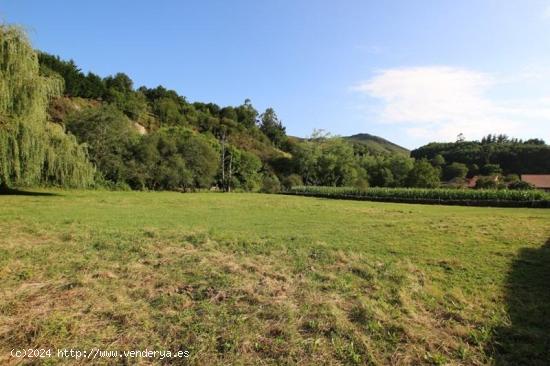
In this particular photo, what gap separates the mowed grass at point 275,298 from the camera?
373 centimetres

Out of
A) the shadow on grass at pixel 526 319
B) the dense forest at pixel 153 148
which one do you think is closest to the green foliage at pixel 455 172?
the dense forest at pixel 153 148

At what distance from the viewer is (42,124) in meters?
17.6

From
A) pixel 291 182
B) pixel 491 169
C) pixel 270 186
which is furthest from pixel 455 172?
pixel 270 186

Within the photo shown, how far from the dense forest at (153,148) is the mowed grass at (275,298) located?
31.4 feet

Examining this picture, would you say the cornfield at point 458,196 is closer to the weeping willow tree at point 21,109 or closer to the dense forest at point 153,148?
the dense forest at point 153,148

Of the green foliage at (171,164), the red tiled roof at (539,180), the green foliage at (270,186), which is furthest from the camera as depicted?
the red tiled roof at (539,180)

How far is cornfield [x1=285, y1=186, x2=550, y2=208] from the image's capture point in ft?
90.1

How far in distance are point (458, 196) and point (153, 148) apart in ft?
105

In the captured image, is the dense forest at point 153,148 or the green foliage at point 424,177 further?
the green foliage at point 424,177

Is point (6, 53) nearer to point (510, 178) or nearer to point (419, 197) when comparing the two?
point (419, 197)

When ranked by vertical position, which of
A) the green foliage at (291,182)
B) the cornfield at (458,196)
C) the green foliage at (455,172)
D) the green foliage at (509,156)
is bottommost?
the cornfield at (458,196)

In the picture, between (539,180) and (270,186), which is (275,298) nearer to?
(270,186)

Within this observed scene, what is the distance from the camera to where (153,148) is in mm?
40938

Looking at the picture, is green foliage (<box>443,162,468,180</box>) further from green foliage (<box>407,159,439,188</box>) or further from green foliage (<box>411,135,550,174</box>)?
green foliage (<box>407,159,439,188</box>)
